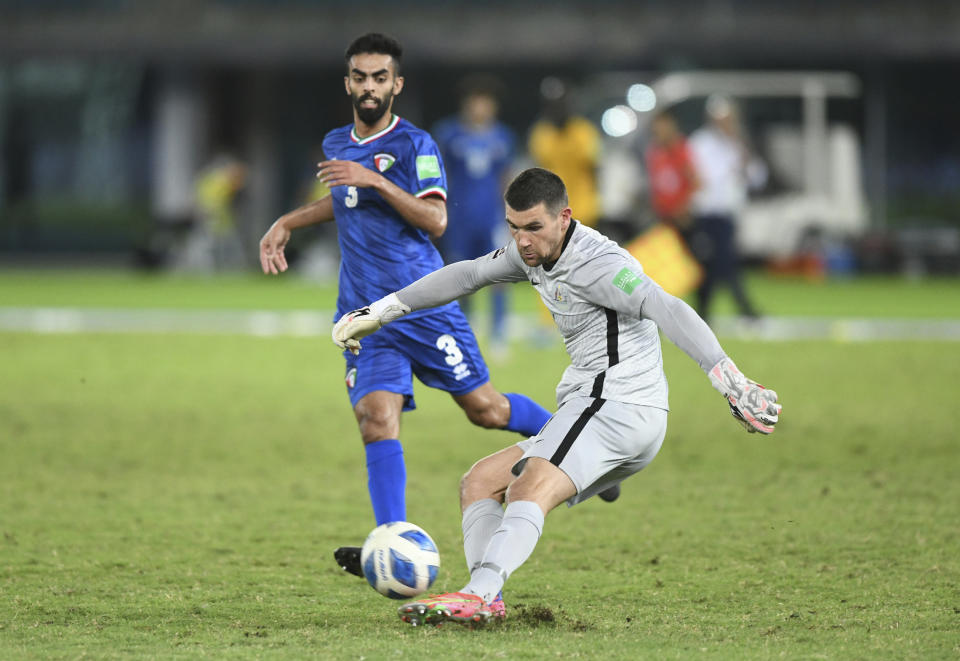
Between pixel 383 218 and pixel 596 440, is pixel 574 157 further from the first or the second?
pixel 596 440

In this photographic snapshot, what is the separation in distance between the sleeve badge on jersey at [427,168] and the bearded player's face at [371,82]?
28cm

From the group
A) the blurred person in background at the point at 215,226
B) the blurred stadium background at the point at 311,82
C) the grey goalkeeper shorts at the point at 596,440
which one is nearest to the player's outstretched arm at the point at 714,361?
the grey goalkeeper shorts at the point at 596,440

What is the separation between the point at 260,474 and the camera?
8953 millimetres

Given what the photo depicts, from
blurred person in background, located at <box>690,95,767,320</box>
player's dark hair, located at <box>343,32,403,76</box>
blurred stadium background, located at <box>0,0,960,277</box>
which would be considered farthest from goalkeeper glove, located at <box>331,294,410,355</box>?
blurred stadium background, located at <box>0,0,960,277</box>

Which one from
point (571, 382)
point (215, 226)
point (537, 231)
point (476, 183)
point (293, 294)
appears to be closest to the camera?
point (537, 231)

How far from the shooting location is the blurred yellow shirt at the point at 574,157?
14906 mm

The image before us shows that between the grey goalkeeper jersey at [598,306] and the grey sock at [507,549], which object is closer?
the grey sock at [507,549]

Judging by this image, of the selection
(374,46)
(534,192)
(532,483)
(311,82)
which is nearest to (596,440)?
(532,483)

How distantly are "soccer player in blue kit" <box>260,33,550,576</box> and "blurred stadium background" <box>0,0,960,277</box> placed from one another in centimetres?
2176

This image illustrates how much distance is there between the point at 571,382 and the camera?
579 centimetres

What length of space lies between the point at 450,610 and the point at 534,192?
1524mm

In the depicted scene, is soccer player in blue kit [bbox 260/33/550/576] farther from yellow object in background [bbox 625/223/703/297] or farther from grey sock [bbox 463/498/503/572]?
yellow object in background [bbox 625/223/703/297]

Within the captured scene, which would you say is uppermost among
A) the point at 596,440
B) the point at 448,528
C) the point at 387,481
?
the point at 596,440

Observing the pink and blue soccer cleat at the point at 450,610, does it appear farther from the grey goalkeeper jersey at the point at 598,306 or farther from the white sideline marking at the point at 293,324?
the white sideline marking at the point at 293,324
